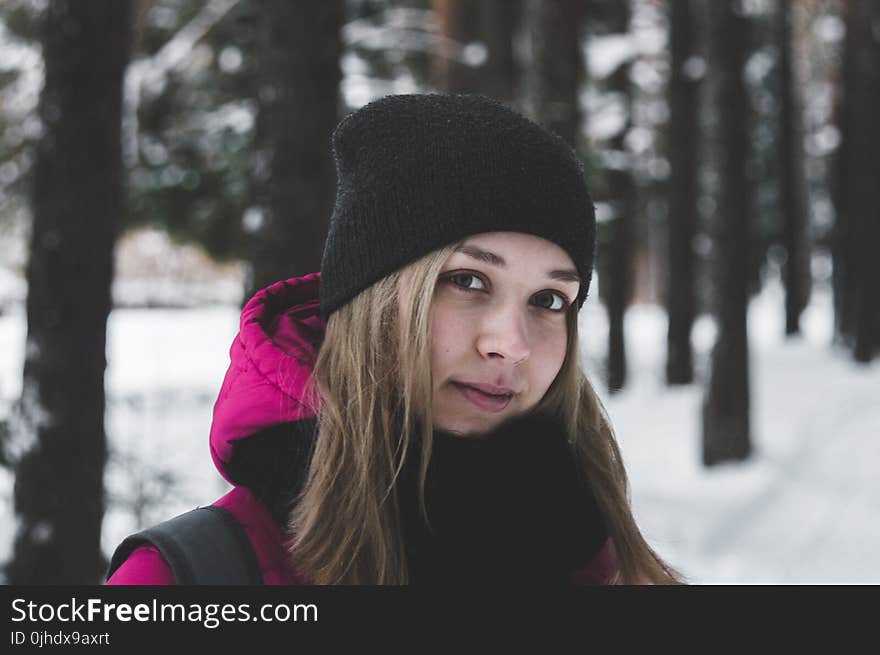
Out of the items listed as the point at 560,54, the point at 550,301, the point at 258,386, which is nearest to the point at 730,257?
the point at 560,54

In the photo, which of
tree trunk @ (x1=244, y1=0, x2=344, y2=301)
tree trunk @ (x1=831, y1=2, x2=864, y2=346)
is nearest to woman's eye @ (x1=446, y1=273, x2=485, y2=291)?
tree trunk @ (x1=244, y1=0, x2=344, y2=301)

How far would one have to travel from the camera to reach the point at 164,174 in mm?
11406

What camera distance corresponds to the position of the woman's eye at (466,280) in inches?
71.9

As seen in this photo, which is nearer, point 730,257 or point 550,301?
point 550,301

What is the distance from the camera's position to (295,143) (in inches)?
201

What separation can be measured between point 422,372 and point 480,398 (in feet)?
0.50

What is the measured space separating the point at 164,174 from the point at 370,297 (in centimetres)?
1029

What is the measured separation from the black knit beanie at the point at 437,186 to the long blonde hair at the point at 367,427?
5 cm

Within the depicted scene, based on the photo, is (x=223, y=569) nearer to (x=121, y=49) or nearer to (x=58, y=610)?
(x=58, y=610)

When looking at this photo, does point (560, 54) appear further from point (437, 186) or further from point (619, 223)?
point (437, 186)

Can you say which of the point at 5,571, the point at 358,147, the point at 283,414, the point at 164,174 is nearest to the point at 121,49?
the point at 5,571

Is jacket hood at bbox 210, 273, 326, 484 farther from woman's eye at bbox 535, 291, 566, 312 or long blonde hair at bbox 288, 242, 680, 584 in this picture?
woman's eye at bbox 535, 291, 566, 312

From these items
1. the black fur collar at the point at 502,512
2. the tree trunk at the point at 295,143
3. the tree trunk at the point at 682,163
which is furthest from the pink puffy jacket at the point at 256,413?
the tree trunk at the point at 682,163

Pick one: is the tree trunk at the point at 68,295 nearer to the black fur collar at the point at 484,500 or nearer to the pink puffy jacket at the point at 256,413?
the pink puffy jacket at the point at 256,413
